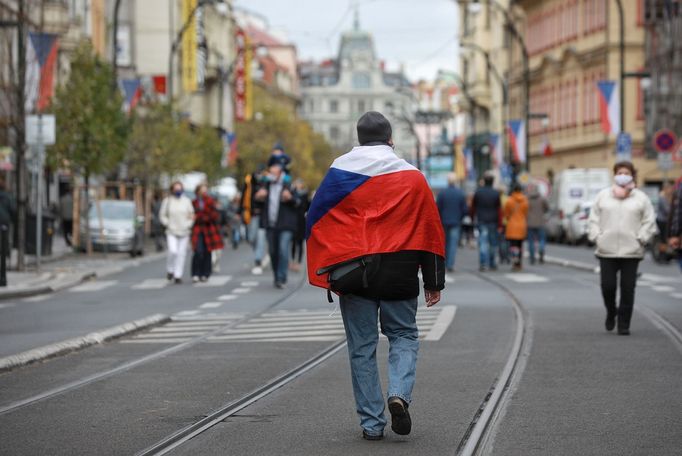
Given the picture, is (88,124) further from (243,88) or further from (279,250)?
(243,88)

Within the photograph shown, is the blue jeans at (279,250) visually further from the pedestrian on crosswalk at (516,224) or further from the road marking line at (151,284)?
the pedestrian on crosswalk at (516,224)

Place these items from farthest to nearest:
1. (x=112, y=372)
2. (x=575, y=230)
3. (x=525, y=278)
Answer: (x=575, y=230) → (x=525, y=278) → (x=112, y=372)

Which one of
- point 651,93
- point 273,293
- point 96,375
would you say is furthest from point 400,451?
point 651,93

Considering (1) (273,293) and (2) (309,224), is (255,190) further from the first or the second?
(2) (309,224)

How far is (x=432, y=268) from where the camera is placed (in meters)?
8.98

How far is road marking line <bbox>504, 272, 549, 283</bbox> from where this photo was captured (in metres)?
27.6

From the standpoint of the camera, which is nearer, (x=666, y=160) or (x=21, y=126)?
(x=21, y=126)

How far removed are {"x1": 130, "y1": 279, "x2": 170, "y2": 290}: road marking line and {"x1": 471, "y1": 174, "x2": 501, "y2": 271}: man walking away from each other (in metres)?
6.37

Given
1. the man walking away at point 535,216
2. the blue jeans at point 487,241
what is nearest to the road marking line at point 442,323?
the blue jeans at point 487,241

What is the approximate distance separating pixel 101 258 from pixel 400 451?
108 feet

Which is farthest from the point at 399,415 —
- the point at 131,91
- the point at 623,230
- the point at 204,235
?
the point at 131,91

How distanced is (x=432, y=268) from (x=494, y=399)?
2035mm

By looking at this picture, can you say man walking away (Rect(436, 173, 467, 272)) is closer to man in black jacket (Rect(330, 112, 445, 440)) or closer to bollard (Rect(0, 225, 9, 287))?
bollard (Rect(0, 225, 9, 287))

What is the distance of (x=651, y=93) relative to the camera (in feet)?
202
